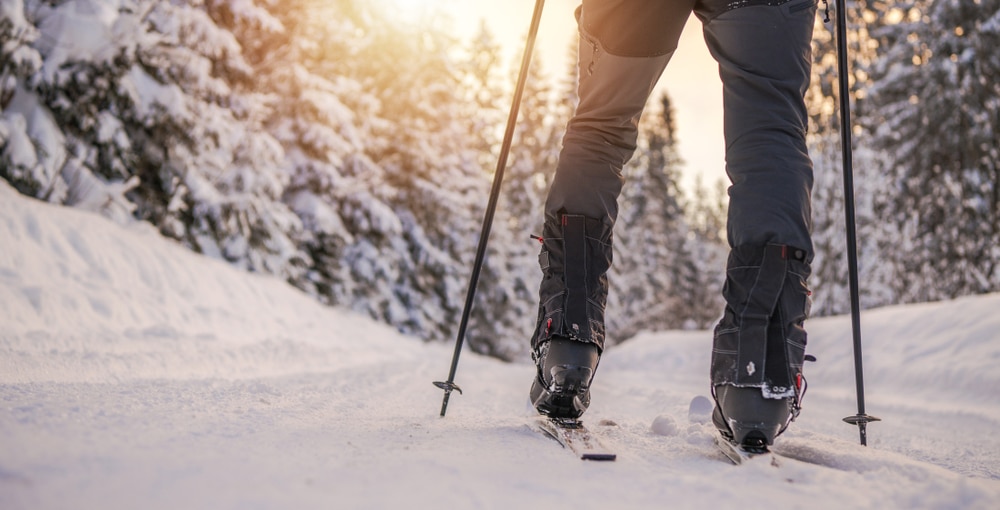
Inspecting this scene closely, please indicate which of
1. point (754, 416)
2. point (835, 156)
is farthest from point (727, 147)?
point (835, 156)

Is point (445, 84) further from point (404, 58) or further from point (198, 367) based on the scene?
point (198, 367)

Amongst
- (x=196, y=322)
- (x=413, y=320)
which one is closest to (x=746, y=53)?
(x=196, y=322)

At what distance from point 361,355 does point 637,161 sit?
2533cm

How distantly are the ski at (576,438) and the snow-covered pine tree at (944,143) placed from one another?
13979 millimetres

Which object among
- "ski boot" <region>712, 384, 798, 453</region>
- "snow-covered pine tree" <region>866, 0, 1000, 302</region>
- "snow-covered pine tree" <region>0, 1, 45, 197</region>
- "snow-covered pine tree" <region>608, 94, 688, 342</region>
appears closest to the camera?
"ski boot" <region>712, 384, 798, 453</region>

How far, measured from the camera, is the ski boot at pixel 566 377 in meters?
1.60

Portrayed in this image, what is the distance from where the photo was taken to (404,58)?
16.2 m

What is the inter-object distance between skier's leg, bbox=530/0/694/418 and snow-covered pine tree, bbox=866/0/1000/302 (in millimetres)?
13658

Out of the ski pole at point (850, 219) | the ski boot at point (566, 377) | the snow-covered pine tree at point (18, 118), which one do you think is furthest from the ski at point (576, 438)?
the snow-covered pine tree at point (18, 118)

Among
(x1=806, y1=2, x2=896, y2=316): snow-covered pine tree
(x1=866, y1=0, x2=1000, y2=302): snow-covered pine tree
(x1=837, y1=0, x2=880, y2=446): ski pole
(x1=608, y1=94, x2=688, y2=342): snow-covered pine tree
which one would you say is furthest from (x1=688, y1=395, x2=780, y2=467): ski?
(x1=608, y1=94, x2=688, y2=342): snow-covered pine tree

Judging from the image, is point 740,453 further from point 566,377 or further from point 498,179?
point 498,179

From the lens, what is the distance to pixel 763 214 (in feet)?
4.52

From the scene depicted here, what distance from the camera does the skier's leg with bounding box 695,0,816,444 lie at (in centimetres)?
131

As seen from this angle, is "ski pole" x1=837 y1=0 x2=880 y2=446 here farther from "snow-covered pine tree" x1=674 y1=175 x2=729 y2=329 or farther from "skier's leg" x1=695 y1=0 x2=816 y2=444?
"snow-covered pine tree" x1=674 y1=175 x2=729 y2=329
